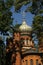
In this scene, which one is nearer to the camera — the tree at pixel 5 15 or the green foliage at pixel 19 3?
the green foliage at pixel 19 3

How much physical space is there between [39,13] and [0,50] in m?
8.77

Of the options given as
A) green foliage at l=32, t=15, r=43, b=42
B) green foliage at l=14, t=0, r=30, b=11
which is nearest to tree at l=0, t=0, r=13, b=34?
green foliage at l=14, t=0, r=30, b=11

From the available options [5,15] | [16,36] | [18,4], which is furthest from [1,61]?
[18,4]

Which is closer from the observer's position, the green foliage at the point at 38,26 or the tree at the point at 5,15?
the green foliage at the point at 38,26

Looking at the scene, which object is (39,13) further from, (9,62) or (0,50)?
(9,62)

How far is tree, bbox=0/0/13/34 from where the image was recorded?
29.6m

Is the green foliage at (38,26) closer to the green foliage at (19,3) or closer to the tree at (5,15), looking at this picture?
the green foliage at (19,3)

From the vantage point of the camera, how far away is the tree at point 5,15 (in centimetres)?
2962

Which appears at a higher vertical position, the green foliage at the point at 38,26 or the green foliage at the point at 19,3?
the green foliage at the point at 19,3

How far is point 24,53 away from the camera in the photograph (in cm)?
4209

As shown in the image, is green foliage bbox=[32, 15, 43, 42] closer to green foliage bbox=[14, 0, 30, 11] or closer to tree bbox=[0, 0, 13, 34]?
green foliage bbox=[14, 0, 30, 11]

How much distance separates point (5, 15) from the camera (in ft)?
98.3

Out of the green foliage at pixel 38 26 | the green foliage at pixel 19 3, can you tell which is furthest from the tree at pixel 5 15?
the green foliage at pixel 38 26

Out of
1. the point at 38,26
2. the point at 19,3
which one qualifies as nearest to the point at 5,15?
the point at 19,3
